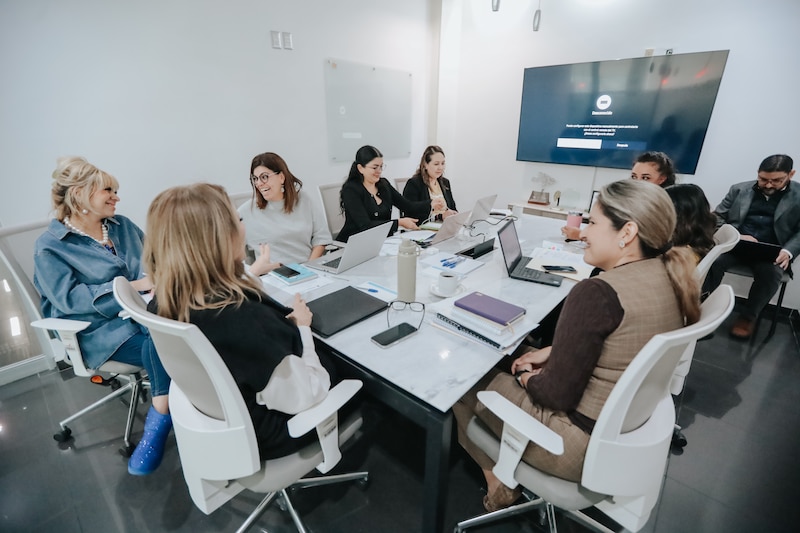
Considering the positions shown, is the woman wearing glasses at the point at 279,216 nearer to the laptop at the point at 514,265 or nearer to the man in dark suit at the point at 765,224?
the laptop at the point at 514,265

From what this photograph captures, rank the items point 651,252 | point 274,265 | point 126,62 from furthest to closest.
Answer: point 126,62 → point 274,265 → point 651,252

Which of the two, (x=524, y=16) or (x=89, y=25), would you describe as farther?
(x=524, y=16)

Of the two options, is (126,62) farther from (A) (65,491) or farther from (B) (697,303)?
(B) (697,303)

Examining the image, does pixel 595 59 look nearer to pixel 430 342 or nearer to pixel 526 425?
pixel 430 342

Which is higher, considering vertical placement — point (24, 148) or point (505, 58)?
point (505, 58)

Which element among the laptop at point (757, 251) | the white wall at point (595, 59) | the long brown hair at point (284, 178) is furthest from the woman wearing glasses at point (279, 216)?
the laptop at point (757, 251)

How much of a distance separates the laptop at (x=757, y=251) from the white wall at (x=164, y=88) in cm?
347

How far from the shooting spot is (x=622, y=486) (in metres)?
0.95

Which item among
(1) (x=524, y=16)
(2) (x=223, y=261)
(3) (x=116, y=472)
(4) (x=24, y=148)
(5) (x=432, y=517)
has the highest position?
(1) (x=524, y=16)

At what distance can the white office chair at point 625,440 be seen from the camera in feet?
2.76

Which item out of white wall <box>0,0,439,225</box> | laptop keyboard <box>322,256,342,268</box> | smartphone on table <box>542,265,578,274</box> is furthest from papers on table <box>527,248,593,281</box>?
white wall <box>0,0,439,225</box>

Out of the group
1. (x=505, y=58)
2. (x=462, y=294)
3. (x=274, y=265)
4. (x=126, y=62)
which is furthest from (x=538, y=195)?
(x=126, y=62)

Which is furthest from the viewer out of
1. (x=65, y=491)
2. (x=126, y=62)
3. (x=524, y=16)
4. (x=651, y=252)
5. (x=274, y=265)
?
(x=524, y=16)

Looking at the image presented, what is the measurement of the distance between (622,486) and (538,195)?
138 inches
